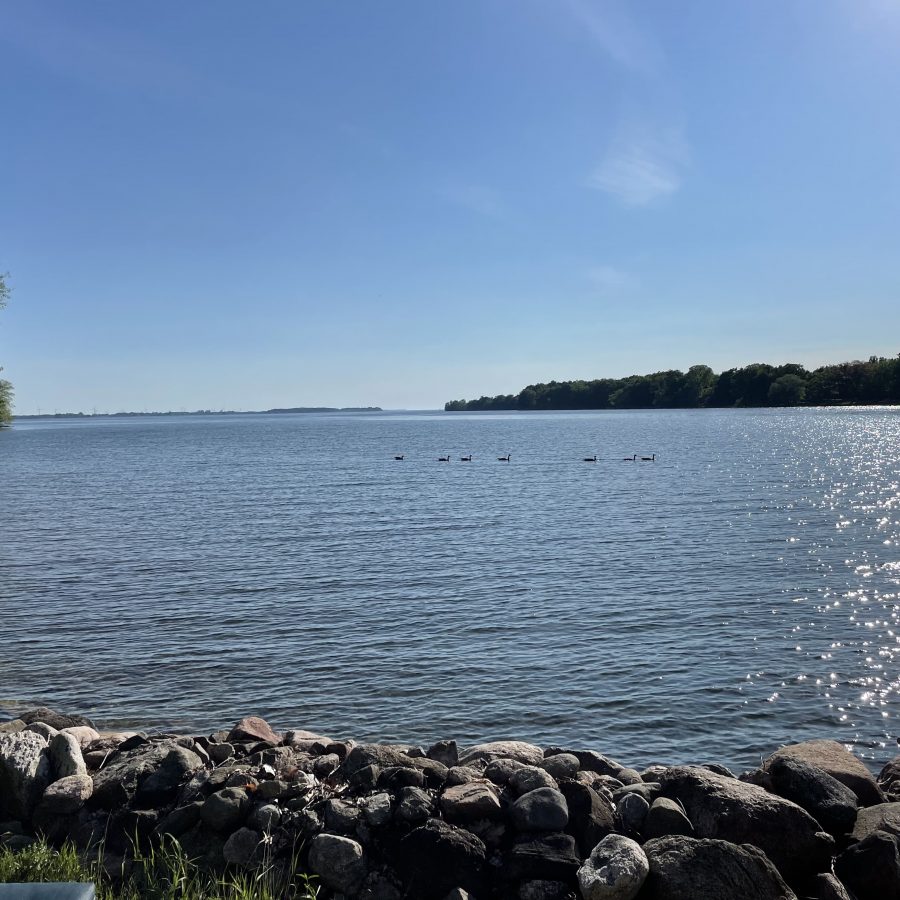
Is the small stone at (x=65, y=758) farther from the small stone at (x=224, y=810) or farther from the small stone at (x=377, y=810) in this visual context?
the small stone at (x=377, y=810)

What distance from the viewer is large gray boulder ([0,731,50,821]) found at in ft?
33.5

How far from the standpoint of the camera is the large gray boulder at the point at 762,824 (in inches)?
344

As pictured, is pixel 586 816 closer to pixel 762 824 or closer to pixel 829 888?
pixel 762 824

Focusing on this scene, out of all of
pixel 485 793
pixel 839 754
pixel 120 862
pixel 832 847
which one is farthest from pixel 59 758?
pixel 839 754

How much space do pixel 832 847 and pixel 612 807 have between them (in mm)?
2312

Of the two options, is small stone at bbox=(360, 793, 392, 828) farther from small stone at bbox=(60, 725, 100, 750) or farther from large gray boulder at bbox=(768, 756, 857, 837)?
small stone at bbox=(60, 725, 100, 750)

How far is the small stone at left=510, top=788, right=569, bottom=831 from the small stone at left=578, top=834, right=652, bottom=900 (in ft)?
2.40

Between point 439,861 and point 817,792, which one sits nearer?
point 439,861

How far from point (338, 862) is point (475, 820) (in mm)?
1547

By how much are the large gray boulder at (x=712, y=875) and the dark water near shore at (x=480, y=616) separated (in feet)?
17.9

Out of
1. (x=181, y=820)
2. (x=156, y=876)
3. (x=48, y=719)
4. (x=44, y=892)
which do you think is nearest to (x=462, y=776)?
(x=181, y=820)

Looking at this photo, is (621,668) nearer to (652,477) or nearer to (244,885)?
(244,885)

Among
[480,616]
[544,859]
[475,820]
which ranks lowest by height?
[480,616]

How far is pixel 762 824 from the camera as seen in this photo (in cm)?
889
